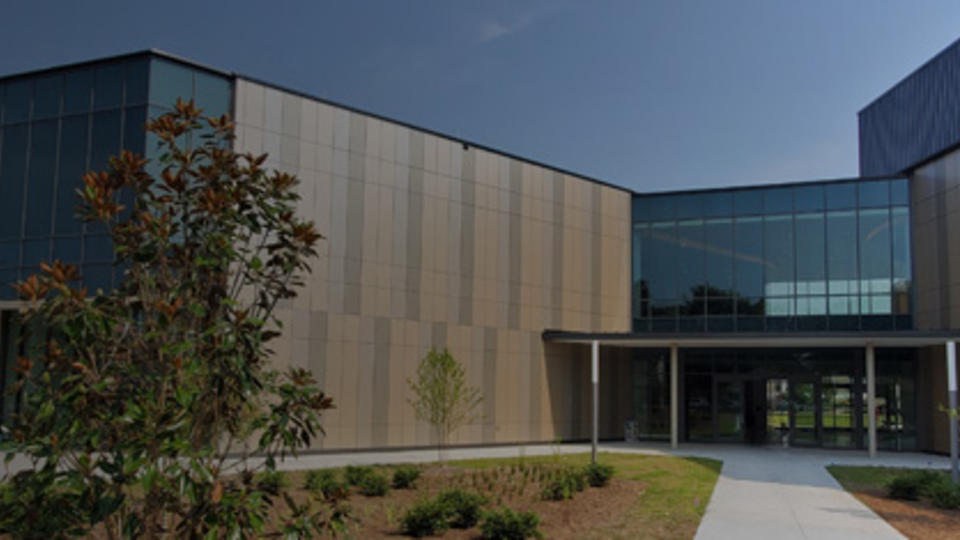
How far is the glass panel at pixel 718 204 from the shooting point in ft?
105

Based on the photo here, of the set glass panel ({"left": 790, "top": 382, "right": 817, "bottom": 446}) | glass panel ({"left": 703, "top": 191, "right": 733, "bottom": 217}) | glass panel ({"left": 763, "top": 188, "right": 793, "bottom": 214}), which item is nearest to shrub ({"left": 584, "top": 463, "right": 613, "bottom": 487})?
glass panel ({"left": 790, "top": 382, "right": 817, "bottom": 446})

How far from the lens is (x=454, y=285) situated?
92.1ft

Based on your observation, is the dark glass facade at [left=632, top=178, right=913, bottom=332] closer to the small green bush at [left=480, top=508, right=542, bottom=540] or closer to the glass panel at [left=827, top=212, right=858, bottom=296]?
the glass panel at [left=827, top=212, right=858, bottom=296]

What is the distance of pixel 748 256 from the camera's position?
31375mm

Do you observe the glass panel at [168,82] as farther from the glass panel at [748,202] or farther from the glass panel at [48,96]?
the glass panel at [748,202]

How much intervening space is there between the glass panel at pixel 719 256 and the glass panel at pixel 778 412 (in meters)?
3.77

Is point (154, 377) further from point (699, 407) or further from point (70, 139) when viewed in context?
point (699, 407)

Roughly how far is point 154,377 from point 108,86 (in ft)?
65.1

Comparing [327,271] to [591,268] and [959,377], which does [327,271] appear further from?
[959,377]

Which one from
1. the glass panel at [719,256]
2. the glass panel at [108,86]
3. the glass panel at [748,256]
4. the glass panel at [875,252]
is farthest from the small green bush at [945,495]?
the glass panel at [108,86]

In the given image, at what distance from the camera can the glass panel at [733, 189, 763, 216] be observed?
103 ft

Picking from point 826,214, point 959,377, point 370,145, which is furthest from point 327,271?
point 959,377

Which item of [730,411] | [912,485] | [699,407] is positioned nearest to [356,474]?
[912,485]

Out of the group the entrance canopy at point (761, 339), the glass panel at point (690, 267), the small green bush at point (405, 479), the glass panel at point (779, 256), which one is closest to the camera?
the small green bush at point (405, 479)
